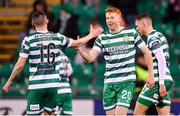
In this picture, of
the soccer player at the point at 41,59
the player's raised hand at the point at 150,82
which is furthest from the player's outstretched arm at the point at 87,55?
the player's raised hand at the point at 150,82

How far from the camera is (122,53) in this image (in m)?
10.8

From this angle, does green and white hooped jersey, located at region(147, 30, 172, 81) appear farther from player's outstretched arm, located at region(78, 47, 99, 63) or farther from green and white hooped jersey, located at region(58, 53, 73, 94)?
green and white hooped jersey, located at region(58, 53, 73, 94)

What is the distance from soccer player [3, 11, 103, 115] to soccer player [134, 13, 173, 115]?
0.87m

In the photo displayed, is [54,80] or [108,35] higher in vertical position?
[108,35]

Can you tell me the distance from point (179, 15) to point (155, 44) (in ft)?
19.7

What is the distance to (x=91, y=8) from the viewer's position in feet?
57.5

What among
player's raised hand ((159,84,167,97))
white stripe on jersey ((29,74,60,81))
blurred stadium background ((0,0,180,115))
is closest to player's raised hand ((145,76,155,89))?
player's raised hand ((159,84,167,97))

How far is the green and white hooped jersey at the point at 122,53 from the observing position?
10.8 meters

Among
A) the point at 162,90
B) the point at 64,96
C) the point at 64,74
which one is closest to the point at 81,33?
the point at 64,74

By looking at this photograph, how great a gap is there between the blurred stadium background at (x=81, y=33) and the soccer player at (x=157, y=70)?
2.50 m

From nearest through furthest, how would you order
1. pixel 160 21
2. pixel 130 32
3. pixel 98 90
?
pixel 130 32 → pixel 98 90 → pixel 160 21

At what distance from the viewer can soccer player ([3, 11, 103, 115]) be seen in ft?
35.9

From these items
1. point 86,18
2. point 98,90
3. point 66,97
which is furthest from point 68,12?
point 66,97

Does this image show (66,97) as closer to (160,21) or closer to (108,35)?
(108,35)
